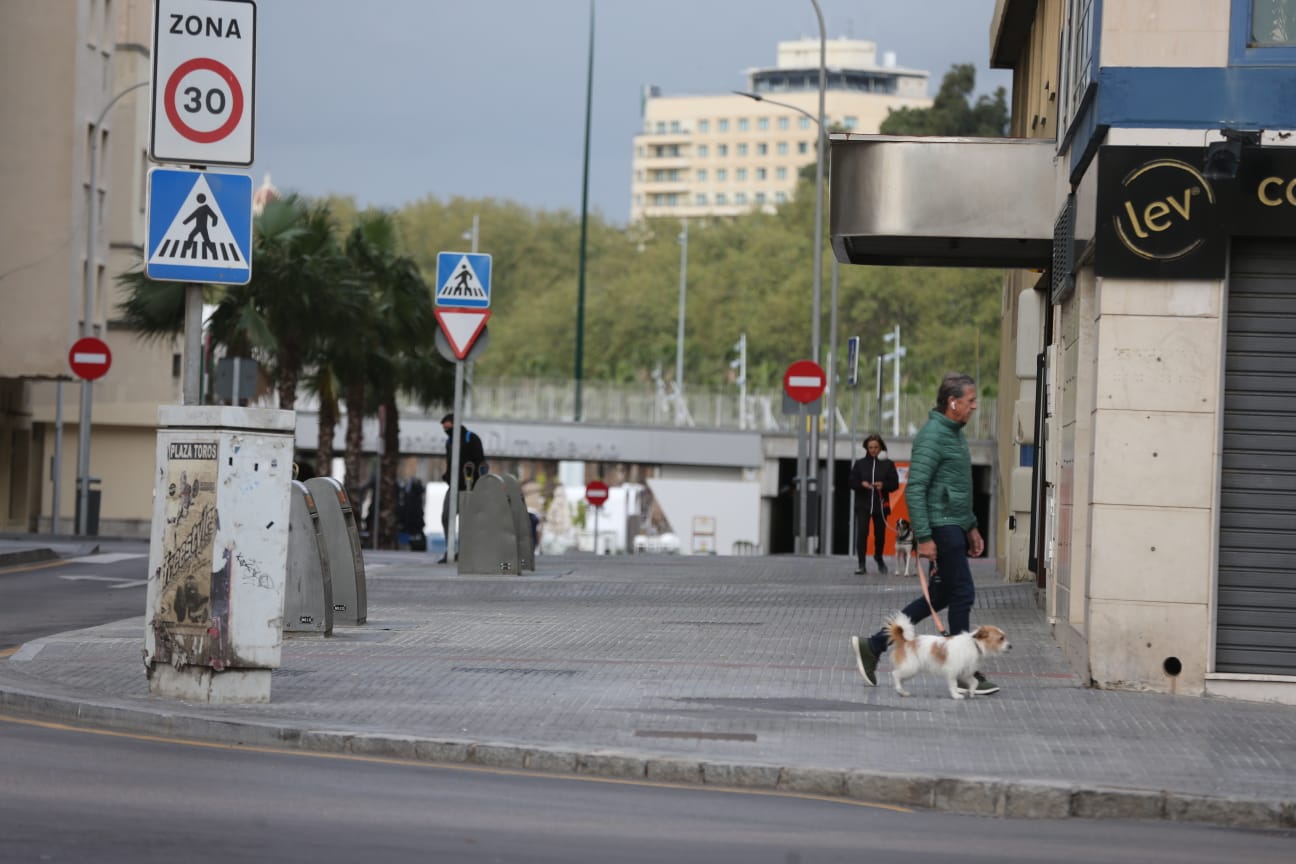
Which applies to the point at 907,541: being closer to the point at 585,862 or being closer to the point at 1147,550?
the point at 1147,550

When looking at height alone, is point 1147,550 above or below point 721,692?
above

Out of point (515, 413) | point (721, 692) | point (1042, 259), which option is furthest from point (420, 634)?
point (515, 413)

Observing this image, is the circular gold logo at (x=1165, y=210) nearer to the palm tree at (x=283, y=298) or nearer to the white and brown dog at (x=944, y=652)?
the white and brown dog at (x=944, y=652)

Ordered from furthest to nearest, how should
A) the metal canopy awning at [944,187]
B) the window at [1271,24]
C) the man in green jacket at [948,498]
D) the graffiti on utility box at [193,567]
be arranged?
the metal canopy awning at [944,187]
the window at [1271,24]
the man in green jacket at [948,498]
the graffiti on utility box at [193,567]

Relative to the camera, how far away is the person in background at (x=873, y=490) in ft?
88.5

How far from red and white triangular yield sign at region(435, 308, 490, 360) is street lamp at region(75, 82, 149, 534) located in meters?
16.6

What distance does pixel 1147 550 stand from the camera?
13617 millimetres

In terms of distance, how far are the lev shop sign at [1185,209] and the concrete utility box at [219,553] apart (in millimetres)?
5198

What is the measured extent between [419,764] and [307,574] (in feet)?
18.4

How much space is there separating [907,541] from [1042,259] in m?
7.83

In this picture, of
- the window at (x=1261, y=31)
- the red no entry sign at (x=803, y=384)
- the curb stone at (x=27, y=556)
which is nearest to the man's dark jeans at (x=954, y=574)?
the window at (x=1261, y=31)

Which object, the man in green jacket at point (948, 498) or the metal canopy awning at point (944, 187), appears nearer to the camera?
the man in green jacket at point (948, 498)

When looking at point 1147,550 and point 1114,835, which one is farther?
point 1147,550

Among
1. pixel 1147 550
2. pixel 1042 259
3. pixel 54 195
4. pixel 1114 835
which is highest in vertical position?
pixel 54 195
